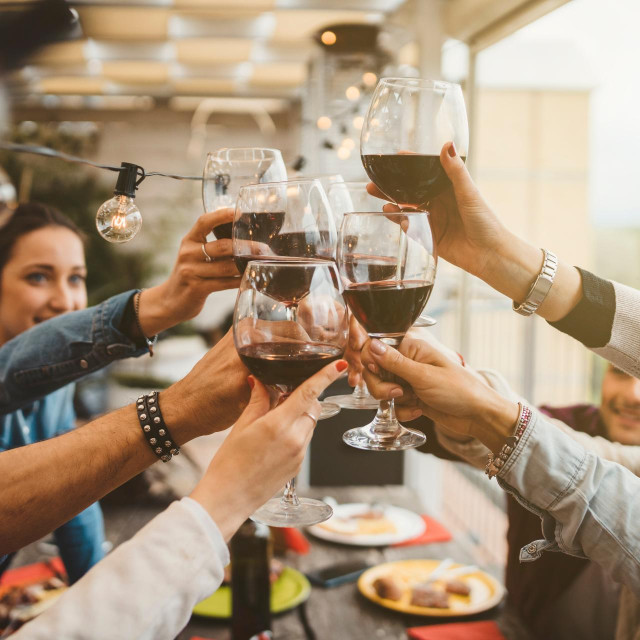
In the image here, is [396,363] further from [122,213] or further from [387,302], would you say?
[122,213]

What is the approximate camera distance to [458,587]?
1855 mm

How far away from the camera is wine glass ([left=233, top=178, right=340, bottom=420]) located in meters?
0.93

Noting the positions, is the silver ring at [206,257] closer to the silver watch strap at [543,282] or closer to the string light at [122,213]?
the string light at [122,213]

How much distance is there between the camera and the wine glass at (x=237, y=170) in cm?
105

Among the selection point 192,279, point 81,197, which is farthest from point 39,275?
point 81,197

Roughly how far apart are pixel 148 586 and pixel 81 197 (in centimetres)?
640

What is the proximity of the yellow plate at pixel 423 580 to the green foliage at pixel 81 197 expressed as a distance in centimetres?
439

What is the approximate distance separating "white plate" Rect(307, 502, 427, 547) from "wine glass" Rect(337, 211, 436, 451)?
1.34 metres

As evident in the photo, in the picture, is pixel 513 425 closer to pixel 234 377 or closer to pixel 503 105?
pixel 234 377

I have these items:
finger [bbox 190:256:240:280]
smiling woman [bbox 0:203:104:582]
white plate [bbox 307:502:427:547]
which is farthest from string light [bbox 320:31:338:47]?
finger [bbox 190:256:240:280]

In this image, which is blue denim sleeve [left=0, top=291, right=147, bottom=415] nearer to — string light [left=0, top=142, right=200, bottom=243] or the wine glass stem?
string light [left=0, top=142, right=200, bottom=243]

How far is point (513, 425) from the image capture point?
3.41 ft

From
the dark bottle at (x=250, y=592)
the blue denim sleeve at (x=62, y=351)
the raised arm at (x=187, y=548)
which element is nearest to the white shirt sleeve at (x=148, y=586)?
the raised arm at (x=187, y=548)

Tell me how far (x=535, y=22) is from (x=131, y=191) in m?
1.76
